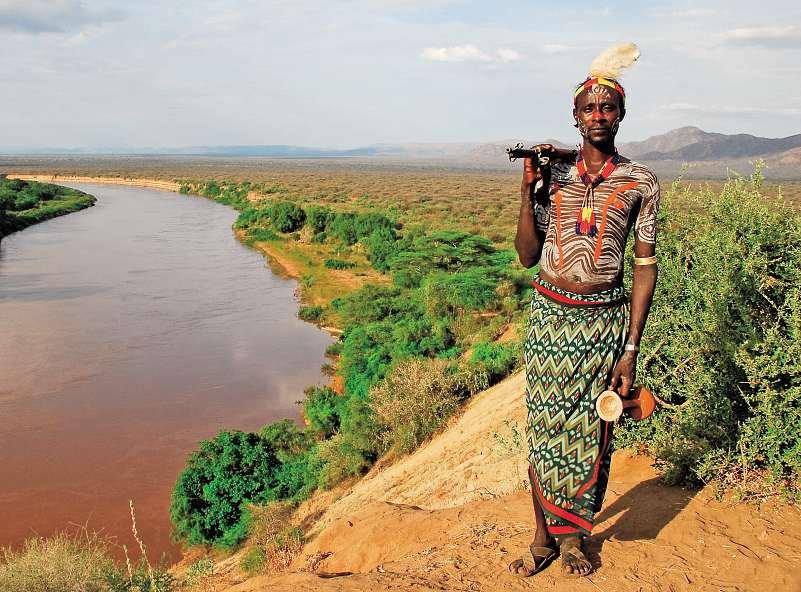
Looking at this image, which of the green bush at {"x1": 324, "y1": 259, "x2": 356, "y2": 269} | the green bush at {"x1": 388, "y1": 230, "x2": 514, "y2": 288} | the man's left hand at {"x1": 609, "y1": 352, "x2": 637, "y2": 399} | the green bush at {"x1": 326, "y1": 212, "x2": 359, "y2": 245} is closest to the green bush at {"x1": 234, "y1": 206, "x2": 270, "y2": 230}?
the green bush at {"x1": 326, "y1": 212, "x2": 359, "y2": 245}

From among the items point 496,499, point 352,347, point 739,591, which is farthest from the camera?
point 352,347

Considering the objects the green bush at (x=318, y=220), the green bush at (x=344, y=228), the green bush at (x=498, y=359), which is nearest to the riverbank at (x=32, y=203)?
the green bush at (x=318, y=220)

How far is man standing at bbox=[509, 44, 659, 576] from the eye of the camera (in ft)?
8.61

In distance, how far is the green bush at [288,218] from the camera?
92.0 ft

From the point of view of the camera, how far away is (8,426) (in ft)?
31.8

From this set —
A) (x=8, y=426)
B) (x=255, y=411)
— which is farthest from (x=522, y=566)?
(x=8, y=426)

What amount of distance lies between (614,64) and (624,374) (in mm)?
1238

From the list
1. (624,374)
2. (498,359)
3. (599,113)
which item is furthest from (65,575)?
(498,359)

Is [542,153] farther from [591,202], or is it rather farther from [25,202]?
[25,202]

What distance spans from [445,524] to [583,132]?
Answer: 2.54 m

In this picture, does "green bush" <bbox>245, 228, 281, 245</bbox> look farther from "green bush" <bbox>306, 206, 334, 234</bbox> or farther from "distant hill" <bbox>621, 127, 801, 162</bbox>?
"distant hill" <bbox>621, 127, 801, 162</bbox>

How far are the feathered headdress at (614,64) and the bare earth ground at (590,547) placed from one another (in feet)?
6.93

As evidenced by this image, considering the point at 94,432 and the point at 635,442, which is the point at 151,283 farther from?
the point at 635,442

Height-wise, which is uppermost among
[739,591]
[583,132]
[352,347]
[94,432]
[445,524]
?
[583,132]
